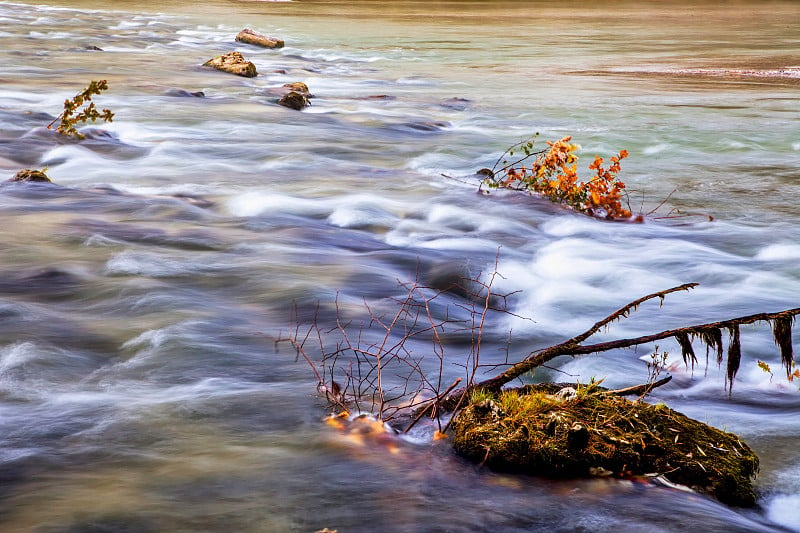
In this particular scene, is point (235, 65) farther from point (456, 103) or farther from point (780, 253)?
point (780, 253)

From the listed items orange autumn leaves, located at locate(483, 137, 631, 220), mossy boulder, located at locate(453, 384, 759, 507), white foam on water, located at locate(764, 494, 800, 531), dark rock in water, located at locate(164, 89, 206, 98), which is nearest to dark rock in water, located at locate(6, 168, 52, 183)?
orange autumn leaves, located at locate(483, 137, 631, 220)

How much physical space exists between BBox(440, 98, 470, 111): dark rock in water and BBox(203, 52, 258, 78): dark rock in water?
191 inches

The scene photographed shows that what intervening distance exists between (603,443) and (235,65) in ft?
60.4

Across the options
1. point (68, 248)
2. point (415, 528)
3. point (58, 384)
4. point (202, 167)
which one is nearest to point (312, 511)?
point (415, 528)

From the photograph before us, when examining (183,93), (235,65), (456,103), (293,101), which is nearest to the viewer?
(293,101)

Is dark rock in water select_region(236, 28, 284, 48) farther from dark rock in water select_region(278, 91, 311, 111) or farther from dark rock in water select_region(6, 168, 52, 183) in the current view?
dark rock in water select_region(6, 168, 52, 183)

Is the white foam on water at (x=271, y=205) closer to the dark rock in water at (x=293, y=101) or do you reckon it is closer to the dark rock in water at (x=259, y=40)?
the dark rock in water at (x=293, y=101)

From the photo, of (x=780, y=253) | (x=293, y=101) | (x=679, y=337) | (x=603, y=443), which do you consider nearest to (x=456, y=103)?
(x=293, y=101)

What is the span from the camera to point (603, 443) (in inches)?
148

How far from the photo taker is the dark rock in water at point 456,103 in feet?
57.3

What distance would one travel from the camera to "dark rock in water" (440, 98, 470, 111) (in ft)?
57.3

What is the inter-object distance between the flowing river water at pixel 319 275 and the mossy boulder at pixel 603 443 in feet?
0.31

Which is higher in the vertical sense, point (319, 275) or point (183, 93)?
point (183, 93)

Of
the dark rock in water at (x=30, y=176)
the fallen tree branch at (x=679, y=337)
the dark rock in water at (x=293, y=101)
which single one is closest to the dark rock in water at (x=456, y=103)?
the dark rock in water at (x=293, y=101)
